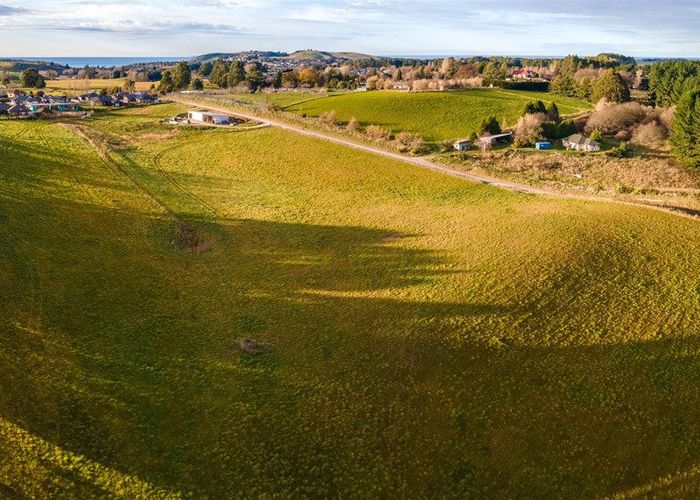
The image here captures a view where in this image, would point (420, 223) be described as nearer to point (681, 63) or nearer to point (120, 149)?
point (120, 149)

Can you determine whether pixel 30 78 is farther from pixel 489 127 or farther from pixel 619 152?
pixel 619 152

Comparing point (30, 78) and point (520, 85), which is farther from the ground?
point (30, 78)

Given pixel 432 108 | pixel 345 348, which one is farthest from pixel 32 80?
pixel 345 348

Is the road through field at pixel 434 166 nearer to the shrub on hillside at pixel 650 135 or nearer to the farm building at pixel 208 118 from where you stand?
the farm building at pixel 208 118

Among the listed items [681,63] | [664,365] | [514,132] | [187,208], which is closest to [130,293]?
[187,208]

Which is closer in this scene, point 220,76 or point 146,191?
point 146,191

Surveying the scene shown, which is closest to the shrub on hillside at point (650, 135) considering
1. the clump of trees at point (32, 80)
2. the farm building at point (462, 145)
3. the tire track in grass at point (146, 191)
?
the farm building at point (462, 145)
